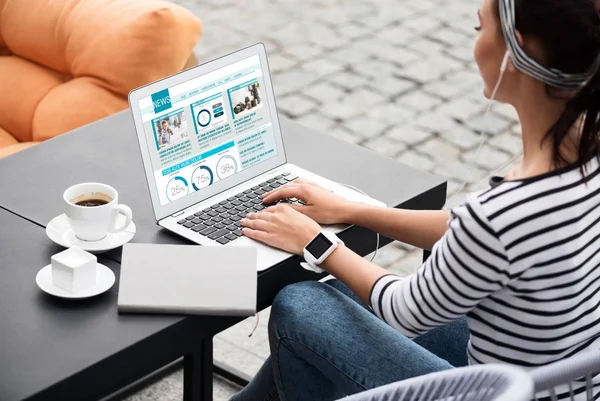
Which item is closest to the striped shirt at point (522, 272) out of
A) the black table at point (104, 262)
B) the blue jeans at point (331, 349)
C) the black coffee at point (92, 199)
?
the blue jeans at point (331, 349)

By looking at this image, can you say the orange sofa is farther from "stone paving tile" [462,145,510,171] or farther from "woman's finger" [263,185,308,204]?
"stone paving tile" [462,145,510,171]

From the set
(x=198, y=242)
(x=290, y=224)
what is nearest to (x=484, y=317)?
(x=290, y=224)

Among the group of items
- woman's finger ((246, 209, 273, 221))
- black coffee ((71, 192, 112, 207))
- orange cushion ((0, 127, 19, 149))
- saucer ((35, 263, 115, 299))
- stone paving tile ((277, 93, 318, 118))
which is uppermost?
black coffee ((71, 192, 112, 207))

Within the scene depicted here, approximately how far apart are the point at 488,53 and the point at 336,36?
3.28 m

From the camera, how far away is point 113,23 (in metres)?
3.00

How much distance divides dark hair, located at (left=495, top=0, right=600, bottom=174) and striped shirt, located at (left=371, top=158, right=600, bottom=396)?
59 millimetres

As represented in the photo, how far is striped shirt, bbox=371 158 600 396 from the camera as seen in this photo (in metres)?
1.63

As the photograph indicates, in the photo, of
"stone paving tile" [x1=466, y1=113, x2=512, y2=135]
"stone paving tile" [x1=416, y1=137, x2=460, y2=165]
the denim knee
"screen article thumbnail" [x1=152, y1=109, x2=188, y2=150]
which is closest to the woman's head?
the denim knee

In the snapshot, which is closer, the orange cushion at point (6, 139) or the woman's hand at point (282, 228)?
the woman's hand at point (282, 228)

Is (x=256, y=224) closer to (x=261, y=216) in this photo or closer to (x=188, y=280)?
(x=261, y=216)

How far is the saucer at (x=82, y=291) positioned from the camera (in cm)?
181

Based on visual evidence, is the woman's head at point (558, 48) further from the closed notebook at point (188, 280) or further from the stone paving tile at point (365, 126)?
the stone paving tile at point (365, 126)

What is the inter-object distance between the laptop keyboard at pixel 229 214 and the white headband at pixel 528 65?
0.64 meters

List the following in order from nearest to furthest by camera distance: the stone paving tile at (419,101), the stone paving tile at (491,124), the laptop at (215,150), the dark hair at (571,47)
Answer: the dark hair at (571,47), the laptop at (215,150), the stone paving tile at (491,124), the stone paving tile at (419,101)
